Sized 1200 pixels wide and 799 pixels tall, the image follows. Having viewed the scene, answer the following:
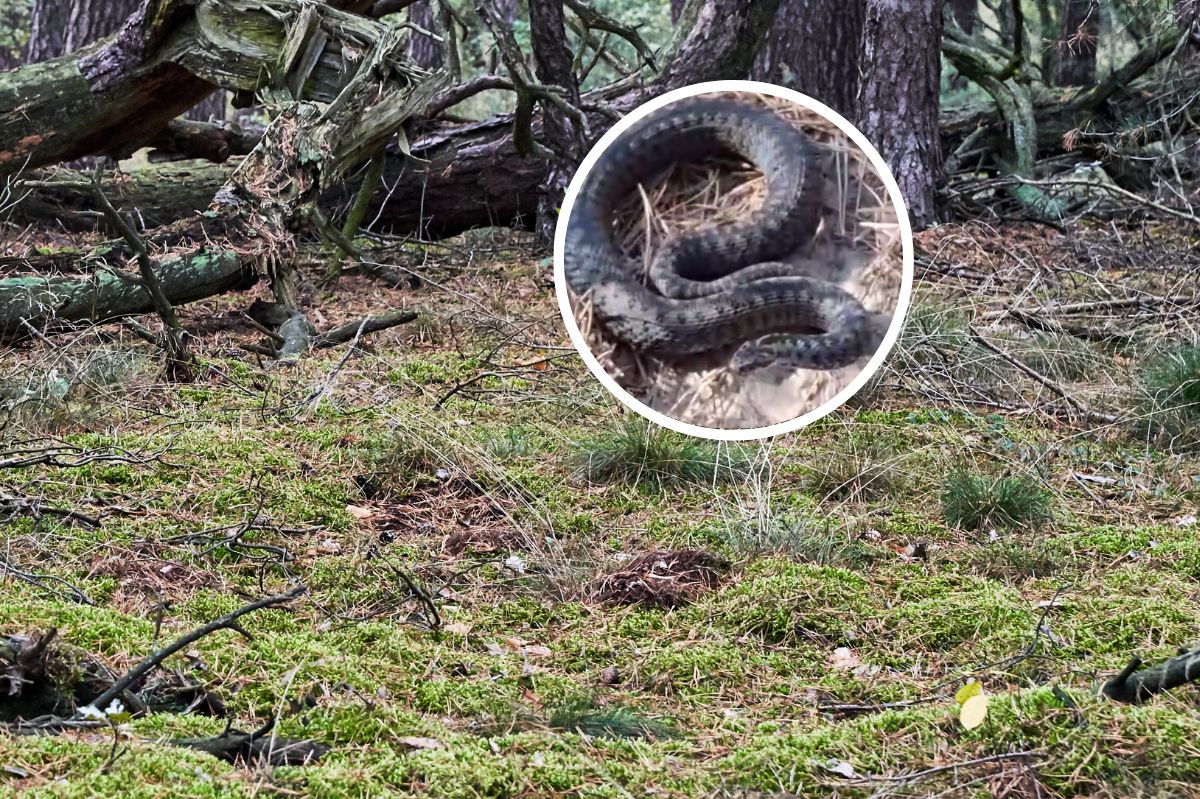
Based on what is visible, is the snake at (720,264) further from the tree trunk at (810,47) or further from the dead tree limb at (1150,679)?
the tree trunk at (810,47)

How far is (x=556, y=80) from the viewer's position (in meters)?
7.90

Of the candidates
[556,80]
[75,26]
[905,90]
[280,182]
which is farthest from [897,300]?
[75,26]

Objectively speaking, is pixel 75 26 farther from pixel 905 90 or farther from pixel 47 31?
pixel 905 90

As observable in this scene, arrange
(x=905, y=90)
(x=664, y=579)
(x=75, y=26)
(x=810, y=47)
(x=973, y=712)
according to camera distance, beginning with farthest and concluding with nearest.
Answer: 1. (x=75, y=26)
2. (x=810, y=47)
3. (x=905, y=90)
4. (x=664, y=579)
5. (x=973, y=712)

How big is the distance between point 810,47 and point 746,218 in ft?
23.1

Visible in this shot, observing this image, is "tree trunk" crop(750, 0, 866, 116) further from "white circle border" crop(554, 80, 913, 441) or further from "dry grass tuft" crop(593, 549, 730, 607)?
"white circle border" crop(554, 80, 913, 441)

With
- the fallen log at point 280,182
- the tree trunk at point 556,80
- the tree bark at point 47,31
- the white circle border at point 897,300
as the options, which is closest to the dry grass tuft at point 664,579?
the white circle border at point 897,300

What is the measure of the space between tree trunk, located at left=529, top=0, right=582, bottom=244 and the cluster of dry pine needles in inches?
188

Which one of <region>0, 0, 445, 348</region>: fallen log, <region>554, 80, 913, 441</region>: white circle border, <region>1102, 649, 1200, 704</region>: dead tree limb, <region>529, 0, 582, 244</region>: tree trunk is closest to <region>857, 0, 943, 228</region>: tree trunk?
<region>529, 0, 582, 244</region>: tree trunk

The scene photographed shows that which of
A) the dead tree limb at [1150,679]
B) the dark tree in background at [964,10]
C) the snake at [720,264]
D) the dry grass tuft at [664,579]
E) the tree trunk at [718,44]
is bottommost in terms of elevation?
the dry grass tuft at [664,579]

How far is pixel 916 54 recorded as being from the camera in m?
8.11

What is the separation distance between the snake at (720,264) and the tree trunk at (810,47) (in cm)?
665

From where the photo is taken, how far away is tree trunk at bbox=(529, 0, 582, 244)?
7750mm

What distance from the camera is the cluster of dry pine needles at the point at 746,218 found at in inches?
112
